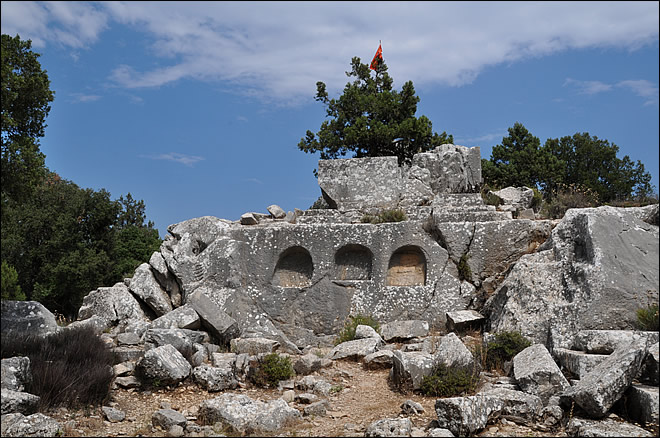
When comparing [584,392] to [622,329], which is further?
[622,329]

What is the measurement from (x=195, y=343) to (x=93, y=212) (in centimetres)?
1419

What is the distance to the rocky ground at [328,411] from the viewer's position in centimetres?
682

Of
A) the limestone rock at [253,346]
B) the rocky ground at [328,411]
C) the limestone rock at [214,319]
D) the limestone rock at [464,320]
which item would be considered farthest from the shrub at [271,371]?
the limestone rock at [464,320]

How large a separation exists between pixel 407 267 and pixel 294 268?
2.70 metres

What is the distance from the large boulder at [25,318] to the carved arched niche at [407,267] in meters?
7.23

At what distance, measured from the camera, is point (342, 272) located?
13438mm

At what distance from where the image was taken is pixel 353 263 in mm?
13492

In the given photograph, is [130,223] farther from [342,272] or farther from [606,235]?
[606,235]

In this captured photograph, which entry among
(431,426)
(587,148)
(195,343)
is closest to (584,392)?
(431,426)

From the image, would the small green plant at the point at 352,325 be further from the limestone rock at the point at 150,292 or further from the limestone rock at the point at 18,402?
the limestone rock at the point at 18,402

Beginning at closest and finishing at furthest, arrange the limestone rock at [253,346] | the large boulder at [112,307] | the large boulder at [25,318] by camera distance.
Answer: the large boulder at [25,318], the limestone rock at [253,346], the large boulder at [112,307]

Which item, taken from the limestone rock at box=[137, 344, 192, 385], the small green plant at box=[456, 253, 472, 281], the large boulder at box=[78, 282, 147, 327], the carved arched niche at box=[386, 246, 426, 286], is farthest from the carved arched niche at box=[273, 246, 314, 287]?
the limestone rock at box=[137, 344, 192, 385]

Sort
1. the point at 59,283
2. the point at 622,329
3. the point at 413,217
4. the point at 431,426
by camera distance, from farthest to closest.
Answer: the point at 59,283 < the point at 413,217 < the point at 622,329 < the point at 431,426

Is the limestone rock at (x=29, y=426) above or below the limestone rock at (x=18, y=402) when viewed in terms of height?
below
